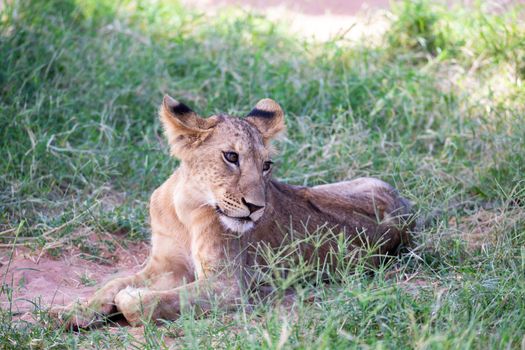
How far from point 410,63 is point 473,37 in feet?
1.74

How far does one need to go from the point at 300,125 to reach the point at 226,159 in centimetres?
220

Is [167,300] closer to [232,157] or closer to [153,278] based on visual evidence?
[153,278]

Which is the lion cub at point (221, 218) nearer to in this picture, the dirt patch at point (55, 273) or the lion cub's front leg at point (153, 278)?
the lion cub's front leg at point (153, 278)

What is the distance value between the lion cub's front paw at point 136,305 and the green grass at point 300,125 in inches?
6.6

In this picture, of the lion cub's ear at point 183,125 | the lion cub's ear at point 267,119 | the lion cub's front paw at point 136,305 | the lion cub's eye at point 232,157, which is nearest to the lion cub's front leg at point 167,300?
the lion cub's front paw at point 136,305

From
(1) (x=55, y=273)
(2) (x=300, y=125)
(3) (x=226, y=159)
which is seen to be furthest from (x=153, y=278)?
(2) (x=300, y=125)

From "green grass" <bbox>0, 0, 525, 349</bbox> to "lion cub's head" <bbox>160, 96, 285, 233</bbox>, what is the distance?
0.48 metres

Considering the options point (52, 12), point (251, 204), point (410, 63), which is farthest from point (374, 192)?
point (52, 12)

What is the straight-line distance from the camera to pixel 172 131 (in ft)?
15.0

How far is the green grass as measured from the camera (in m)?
3.92

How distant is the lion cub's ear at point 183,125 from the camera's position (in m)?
4.53

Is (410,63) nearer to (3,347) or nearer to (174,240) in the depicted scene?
(174,240)

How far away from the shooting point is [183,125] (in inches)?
178

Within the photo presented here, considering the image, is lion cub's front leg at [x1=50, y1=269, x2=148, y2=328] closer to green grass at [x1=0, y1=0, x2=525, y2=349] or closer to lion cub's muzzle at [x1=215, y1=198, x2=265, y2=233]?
green grass at [x1=0, y1=0, x2=525, y2=349]
